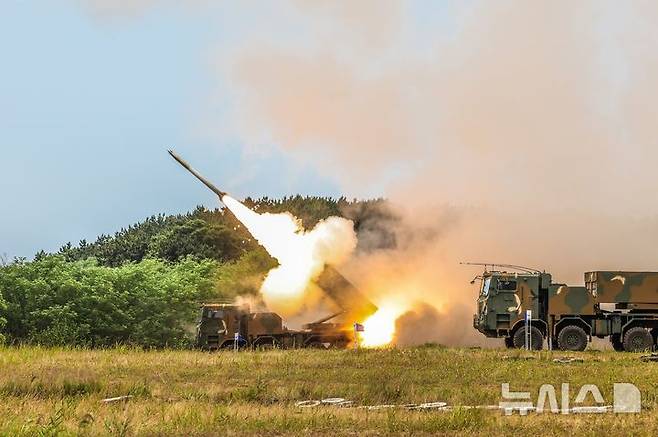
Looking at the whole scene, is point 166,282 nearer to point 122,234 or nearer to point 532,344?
point 532,344

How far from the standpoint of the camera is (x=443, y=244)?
1928 inches

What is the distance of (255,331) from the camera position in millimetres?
39906

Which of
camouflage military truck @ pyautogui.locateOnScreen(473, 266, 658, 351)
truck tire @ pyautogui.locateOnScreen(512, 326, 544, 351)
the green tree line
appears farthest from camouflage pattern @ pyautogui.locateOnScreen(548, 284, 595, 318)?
the green tree line

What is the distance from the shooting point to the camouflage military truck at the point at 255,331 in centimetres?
3975

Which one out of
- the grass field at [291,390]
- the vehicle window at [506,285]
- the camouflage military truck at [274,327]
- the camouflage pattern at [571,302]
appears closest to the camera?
the grass field at [291,390]

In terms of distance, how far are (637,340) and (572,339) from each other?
100 inches

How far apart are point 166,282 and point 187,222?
22432 millimetres

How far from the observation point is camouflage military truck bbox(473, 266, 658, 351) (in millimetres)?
37500

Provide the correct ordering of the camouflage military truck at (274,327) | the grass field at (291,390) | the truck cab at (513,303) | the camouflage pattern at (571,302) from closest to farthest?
1. the grass field at (291,390)
2. the camouflage pattern at (571,302)
3. the truck cab at (513,303)
4. the camouflage military truck at (274,327)

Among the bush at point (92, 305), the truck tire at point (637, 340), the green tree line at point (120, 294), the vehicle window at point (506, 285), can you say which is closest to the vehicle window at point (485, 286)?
the vehicle window at point (506, 285)

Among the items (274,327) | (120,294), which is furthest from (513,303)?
(120,294)

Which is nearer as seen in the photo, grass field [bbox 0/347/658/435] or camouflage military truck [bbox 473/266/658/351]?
grass field [bbox 0/347/658/435]

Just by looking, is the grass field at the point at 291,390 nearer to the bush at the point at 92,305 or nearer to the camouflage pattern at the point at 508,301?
the camouflage pattern at the point at 508,301

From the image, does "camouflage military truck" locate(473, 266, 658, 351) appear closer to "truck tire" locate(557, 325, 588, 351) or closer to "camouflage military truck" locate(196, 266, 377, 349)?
"truck tire" locate(557, 325, 588, 351)
